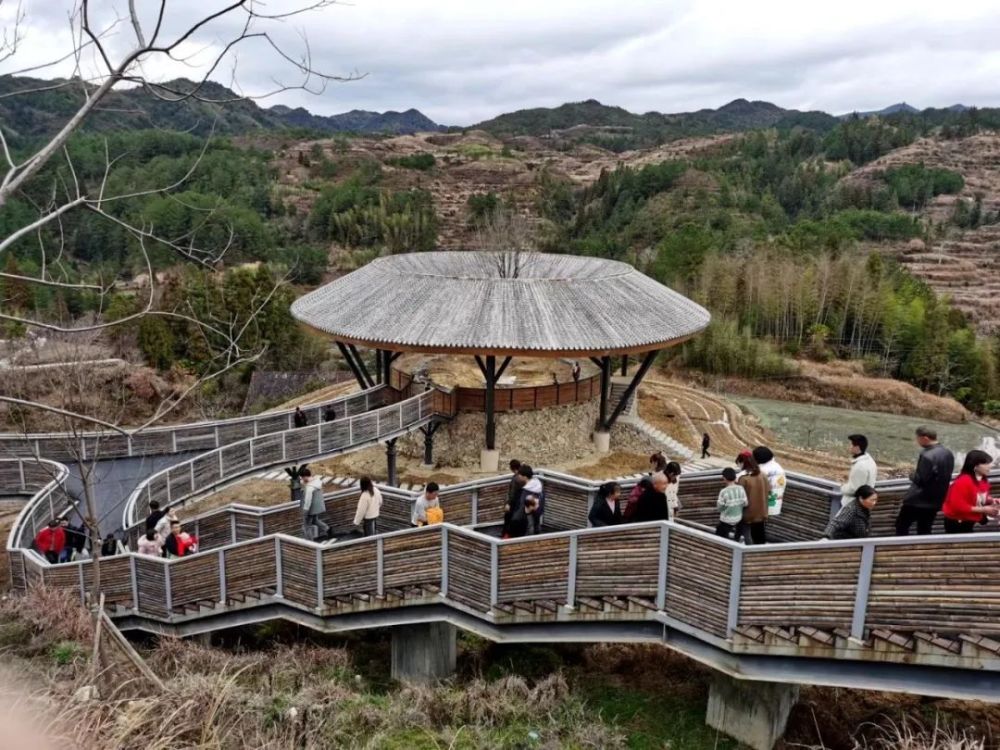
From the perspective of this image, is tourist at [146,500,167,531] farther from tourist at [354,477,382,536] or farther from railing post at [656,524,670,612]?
railing post at [656,524,670,612]

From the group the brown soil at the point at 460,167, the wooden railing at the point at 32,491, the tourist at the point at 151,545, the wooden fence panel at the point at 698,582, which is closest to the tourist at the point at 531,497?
the wooden fence panel at the point at 698,582

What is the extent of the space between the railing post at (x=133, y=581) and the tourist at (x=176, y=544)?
48 centimetres

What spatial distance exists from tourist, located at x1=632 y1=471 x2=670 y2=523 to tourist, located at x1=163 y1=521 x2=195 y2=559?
22.9 ft

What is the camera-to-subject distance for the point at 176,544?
10.6 metres

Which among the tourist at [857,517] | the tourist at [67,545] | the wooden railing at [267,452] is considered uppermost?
the tourist at [857,517]

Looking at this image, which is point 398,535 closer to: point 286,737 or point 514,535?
point 514,535

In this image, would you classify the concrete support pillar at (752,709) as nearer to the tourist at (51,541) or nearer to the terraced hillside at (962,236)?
the tourist at (51,541)

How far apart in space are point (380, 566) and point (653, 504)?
3.51 m

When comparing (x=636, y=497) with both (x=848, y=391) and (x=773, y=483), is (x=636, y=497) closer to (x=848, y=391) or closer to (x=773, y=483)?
(x=773, y=483)

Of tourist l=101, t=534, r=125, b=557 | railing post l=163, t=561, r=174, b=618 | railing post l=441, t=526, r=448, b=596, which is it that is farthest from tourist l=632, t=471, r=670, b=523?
tourist l=101, t=534, r=125, b=557

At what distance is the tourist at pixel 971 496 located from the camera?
641 cm

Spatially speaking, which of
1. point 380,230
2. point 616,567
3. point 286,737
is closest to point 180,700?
point 286,737

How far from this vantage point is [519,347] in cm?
1633

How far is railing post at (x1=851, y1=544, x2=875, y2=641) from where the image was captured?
19.6ft
